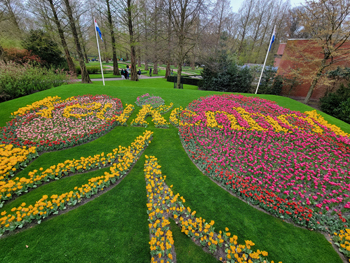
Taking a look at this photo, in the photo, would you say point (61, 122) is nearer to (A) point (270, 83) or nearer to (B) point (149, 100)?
(B) point (149, 100)

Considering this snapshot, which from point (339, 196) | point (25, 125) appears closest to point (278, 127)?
point (339, 196)

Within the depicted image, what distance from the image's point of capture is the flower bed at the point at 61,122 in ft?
20.2

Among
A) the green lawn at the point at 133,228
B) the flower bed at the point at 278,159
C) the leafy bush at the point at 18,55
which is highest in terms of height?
the leafy bush at the point at 18,55

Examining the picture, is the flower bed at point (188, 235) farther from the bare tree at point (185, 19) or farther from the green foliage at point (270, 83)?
the green foliage at point (270, 83)

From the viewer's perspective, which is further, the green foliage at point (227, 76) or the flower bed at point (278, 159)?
the green foliage at point (227, 76)

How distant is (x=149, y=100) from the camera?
35.4 ft

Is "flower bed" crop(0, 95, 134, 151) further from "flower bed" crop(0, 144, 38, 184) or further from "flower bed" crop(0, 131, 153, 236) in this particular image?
"flower bed" crop(0, 131, 153, 236)

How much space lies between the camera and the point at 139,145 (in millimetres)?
6082

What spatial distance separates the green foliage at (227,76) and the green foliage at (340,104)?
22.8 feet

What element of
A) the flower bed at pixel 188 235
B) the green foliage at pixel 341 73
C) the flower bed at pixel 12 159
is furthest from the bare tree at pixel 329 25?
the flower bed at pixel 12 159

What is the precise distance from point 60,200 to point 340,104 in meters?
17.9

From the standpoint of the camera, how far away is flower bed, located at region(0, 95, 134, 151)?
20.2ft

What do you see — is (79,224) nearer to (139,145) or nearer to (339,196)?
(139,145)

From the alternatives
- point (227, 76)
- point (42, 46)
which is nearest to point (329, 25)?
point (227, 76)
